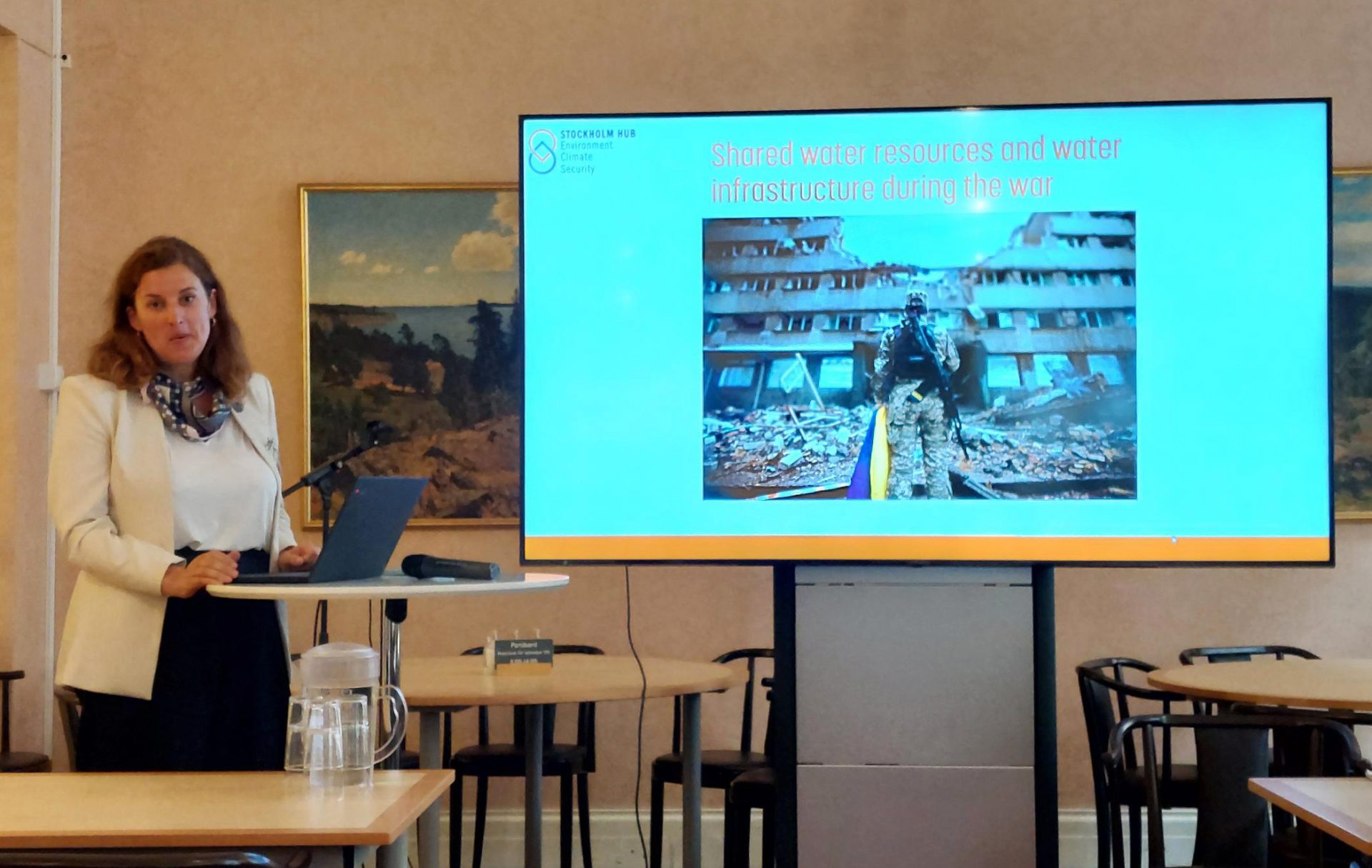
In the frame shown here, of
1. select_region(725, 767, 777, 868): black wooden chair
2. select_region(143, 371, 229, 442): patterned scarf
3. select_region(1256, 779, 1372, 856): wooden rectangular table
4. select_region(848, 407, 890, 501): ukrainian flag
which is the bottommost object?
select_region(725, 767, 777, 868): black wooden chair

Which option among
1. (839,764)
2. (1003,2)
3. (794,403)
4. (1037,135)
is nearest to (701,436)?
(794,403)

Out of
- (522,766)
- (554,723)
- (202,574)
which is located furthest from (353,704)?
(554,723)

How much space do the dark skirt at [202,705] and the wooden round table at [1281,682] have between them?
7.73ft

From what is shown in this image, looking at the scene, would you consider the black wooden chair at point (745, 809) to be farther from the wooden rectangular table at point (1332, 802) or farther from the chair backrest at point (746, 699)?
the wooden rectangular table at point (1332, 802)

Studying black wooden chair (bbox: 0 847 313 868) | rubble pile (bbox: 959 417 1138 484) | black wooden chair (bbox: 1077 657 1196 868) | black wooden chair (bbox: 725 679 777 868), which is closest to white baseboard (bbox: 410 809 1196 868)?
black wooden chair (bbox: 725 679 777 868)

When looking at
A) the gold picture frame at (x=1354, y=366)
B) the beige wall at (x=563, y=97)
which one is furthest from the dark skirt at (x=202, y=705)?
the gold picture frame at (x=1354, y=366)

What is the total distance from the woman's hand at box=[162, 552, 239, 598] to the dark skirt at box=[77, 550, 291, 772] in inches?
6.1

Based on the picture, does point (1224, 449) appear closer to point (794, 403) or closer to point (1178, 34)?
point (794, 403)

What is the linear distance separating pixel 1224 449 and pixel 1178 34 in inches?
110

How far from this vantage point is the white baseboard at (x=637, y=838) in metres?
4.88

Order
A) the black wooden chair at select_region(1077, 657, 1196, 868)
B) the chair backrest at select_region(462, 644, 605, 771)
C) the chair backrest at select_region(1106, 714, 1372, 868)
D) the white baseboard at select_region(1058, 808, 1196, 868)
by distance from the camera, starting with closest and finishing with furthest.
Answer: the chair backrest at select_region(1106, 714, 1372, 868), the black wooden chair at select_region(1077, 657, 1196, 868), the chair backrest at select_region(462, 644, 605, 771), the white baseboard at select_region(1058, 808, 1196, 868)

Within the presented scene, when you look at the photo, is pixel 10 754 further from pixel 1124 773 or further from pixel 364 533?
pixel 1124 773

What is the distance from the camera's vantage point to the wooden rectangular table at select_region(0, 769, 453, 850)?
1681mm

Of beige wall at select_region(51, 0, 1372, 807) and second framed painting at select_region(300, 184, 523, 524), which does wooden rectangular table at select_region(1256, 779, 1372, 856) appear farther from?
second framed painting at select_region(300, 184, 523, 524)
